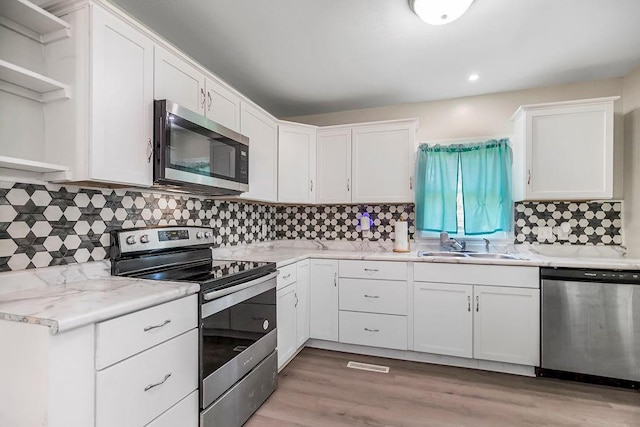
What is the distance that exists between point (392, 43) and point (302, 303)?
7.24 ft

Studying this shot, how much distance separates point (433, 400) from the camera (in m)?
2.08

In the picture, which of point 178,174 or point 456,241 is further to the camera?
point 456,241

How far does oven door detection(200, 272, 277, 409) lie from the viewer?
1544 mm

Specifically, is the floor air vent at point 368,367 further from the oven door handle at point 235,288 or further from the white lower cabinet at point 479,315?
the oven door handle at point 235,288

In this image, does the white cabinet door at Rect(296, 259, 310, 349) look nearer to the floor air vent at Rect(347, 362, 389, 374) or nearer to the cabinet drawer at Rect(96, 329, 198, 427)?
the floor air vent at Rect(347, 362, 389, 374)

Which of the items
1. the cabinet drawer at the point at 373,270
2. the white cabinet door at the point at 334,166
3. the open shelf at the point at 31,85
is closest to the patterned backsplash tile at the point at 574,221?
the cabinet drawer at the point at 373,270

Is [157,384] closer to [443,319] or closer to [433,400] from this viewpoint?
[433,400]

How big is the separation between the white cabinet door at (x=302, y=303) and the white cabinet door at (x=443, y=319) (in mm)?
962

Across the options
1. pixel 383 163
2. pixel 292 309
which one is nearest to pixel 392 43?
pixel 383 163

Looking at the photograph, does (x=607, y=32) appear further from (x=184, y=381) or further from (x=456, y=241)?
(x=184, y=381)

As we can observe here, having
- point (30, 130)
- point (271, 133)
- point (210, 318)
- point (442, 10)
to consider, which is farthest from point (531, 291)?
point (30, 130)

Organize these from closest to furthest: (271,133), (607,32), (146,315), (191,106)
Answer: (146,315) < (191,106) < (607,32) < (271,133)

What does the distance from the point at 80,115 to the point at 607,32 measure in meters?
3.16

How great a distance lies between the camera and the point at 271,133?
296cm
